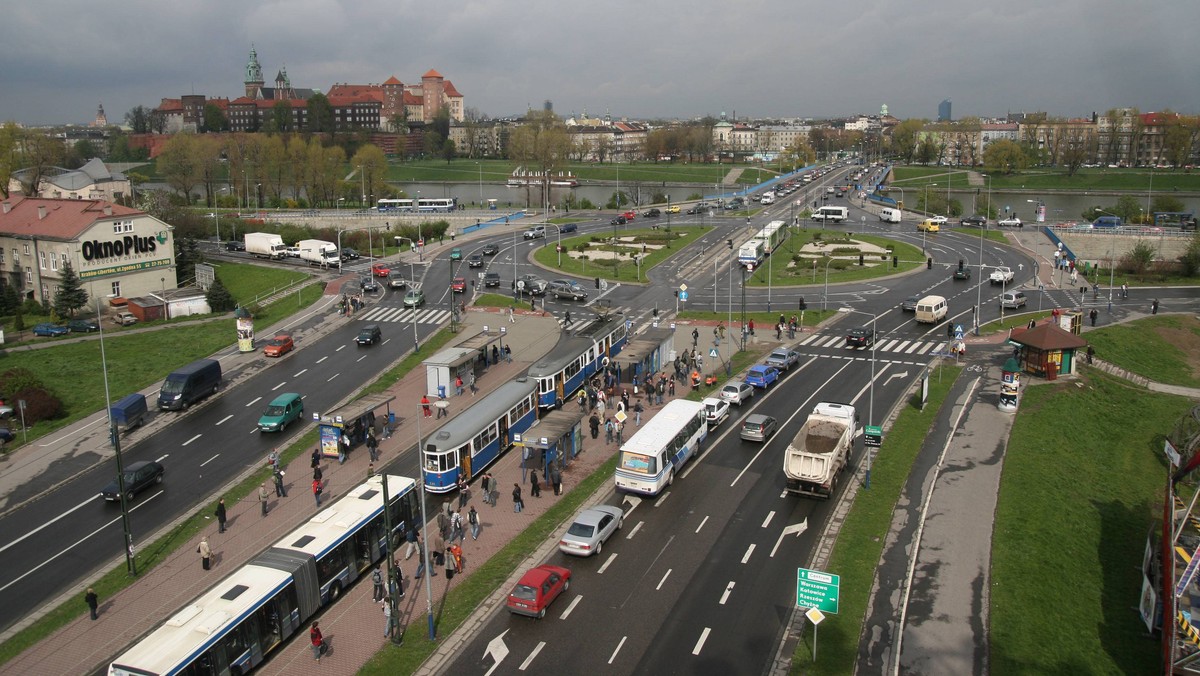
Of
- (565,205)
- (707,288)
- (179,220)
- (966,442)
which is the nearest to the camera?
(966,442)

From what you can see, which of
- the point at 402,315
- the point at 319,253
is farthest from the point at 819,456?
the point at 319,253

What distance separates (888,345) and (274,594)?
41526 mm

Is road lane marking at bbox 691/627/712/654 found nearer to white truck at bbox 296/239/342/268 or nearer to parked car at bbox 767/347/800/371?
parked car at bbox 767/347/800/371

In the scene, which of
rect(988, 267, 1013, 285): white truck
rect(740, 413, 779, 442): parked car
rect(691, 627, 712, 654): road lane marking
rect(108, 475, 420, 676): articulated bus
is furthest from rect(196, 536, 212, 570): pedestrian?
rect(988, 267, 1013, 285): white truck

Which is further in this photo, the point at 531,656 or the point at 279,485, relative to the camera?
the point at 279,485

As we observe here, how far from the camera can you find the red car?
2345 cm

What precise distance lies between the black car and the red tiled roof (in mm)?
39727

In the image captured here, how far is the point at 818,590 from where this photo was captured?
844 inches

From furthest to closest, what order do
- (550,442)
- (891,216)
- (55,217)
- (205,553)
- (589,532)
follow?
(891,216)
(55,217)
(550,442)
(205,553)
(589,532)

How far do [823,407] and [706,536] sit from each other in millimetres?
9357

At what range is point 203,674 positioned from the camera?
20.1 metres

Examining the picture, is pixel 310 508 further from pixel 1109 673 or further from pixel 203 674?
pixel 1109 673

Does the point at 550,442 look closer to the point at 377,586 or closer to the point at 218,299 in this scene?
the point at 377,586

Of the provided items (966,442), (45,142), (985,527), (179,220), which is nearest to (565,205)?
(179,220)
